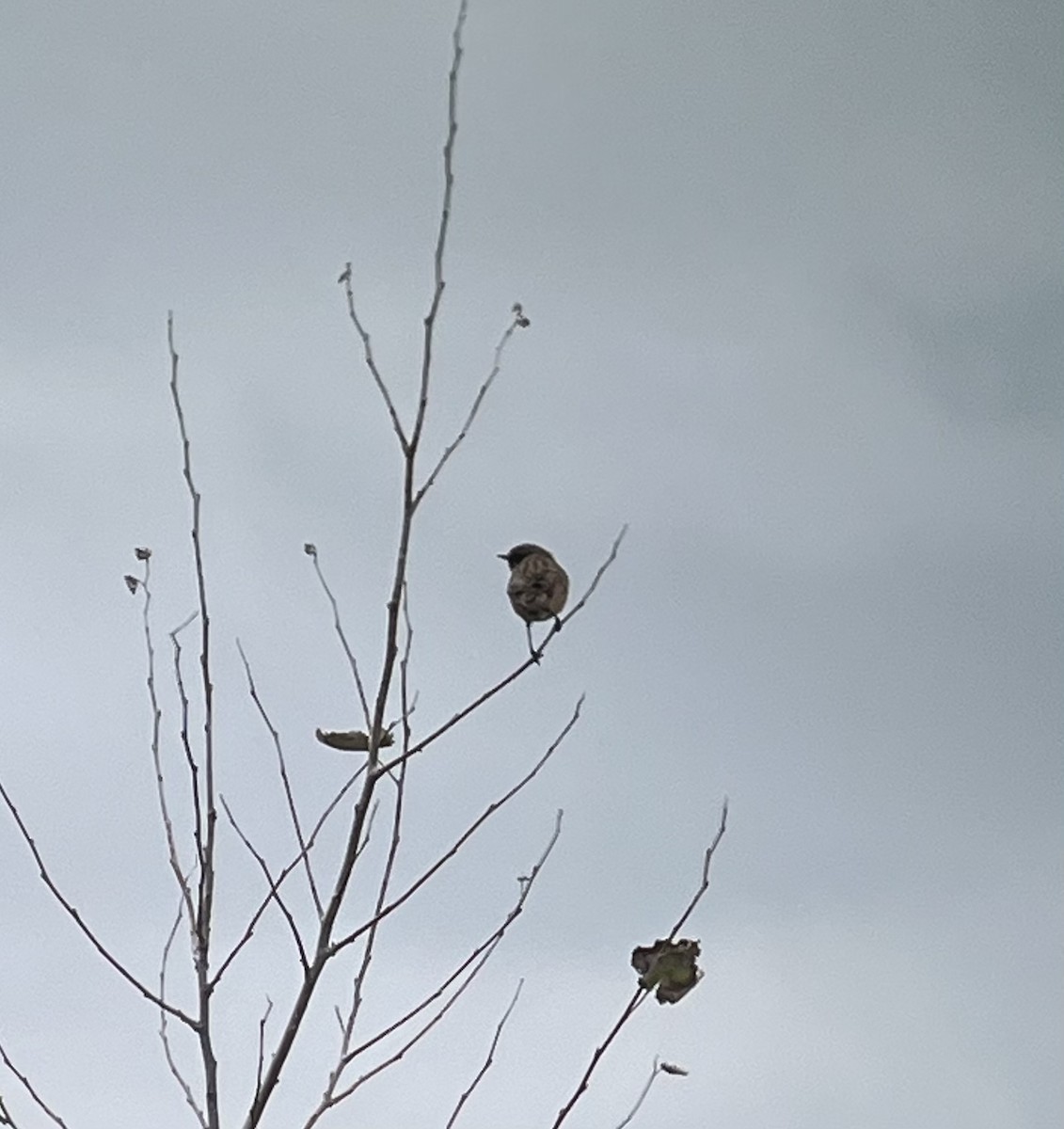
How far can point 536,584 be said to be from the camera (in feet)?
3.90

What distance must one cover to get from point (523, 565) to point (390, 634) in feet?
0.41

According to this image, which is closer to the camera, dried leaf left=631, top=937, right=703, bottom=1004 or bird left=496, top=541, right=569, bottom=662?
bird left=496, top=541, right=569, bottom=662

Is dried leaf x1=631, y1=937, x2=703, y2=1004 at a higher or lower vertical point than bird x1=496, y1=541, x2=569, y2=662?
lower

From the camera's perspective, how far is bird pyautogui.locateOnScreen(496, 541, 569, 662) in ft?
3.90

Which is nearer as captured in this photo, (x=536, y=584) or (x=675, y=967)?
(x=536, y=584)

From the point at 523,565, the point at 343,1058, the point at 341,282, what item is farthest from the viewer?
the point at 341,282

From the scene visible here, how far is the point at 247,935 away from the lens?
1.37 metres

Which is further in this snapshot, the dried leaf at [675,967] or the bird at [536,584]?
the dried leaf at [675,967]

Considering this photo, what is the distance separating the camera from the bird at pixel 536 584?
3.90 ft

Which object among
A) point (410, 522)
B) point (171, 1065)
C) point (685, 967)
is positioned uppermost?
point (410, 522)

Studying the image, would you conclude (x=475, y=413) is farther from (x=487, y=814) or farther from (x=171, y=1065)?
(x=171, y=1065)

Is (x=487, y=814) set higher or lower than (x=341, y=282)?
lower

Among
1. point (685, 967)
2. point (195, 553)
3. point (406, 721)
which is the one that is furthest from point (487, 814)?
point (195, 553)

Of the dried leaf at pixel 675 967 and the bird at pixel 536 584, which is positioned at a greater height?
the bird at pixel 536 584
